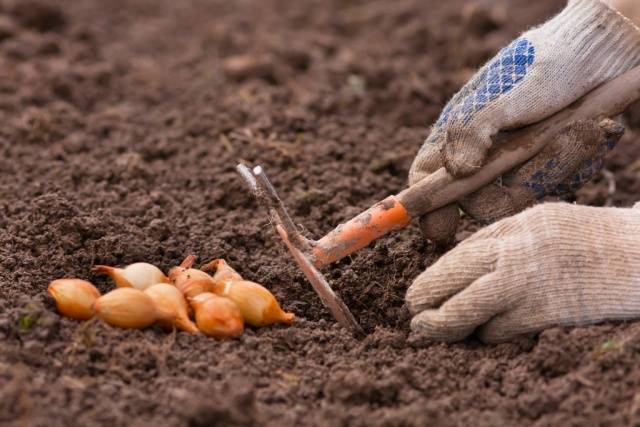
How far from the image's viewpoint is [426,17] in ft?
19.4

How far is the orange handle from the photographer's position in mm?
2764

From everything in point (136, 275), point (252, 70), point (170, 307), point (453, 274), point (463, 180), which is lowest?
point (453, 274)

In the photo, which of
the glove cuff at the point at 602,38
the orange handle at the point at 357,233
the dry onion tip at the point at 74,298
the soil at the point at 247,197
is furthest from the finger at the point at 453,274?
the dry onion tip at the point at 74,298

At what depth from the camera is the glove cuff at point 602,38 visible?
2896mm

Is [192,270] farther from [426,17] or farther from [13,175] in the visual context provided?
[426,17]

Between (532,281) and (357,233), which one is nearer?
(532,281)

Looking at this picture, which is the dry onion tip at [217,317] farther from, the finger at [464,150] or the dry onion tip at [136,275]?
the finger at [464,150]

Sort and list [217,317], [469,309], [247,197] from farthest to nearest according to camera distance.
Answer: [247,197], [217,317], [469,309]

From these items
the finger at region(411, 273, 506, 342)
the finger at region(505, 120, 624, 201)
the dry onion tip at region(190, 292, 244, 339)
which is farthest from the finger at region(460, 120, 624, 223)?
the dry onion tip at region(190, 292, 244, 339)

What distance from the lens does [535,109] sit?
111 inches

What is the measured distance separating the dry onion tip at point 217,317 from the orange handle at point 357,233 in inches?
12.6

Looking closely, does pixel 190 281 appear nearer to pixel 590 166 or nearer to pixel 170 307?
pixel 170 307

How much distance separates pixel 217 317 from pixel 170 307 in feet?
0.46

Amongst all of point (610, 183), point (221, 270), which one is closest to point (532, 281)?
point (221, 270)
